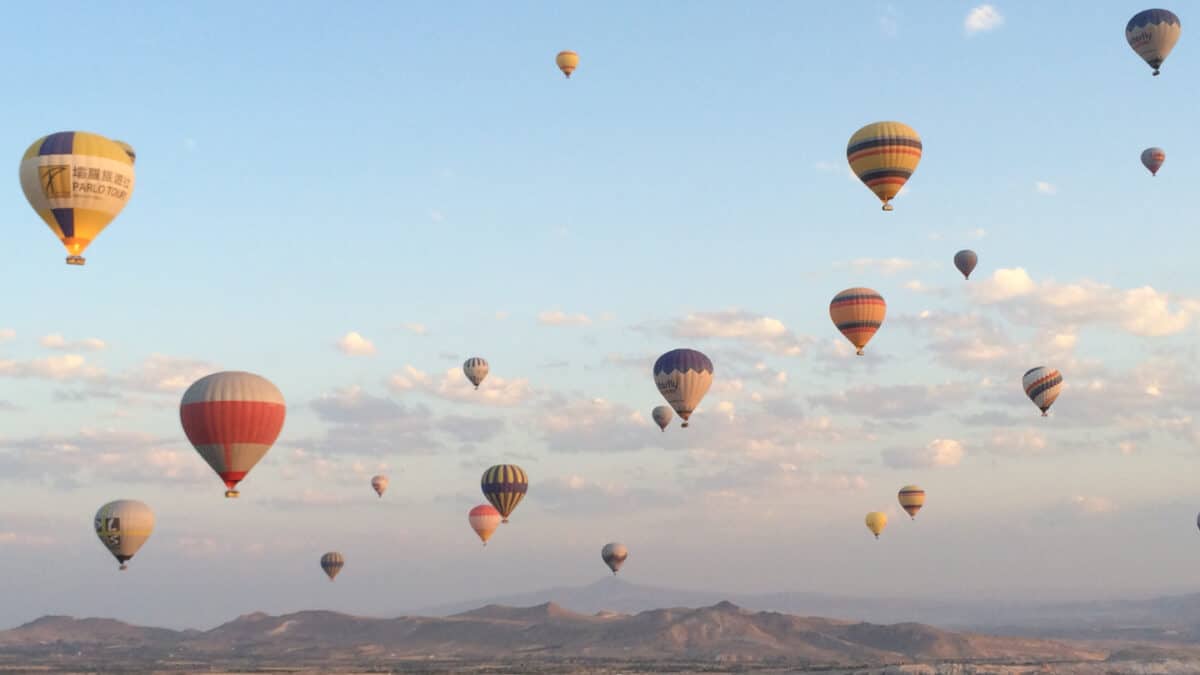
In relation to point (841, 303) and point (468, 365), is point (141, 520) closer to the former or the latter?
point (468, 365)

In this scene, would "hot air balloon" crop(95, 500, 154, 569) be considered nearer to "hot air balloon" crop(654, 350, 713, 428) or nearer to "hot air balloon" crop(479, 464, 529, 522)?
"hot air balloon" crop(479, 464, 529, 522)

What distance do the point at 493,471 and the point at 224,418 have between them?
49.9 meters

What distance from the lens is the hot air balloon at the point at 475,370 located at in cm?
13962

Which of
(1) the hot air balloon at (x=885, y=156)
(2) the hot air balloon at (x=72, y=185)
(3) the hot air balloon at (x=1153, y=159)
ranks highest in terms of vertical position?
(3) the hot air balloon at (x=1153, y=159)

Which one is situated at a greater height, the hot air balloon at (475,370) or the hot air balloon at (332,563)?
the hot air balloon at (475,370)

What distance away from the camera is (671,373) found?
101 metres

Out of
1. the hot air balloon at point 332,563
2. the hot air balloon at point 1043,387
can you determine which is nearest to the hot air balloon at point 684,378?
the hot air balloon at point 1043,387

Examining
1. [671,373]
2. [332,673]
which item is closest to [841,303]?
[671,373]

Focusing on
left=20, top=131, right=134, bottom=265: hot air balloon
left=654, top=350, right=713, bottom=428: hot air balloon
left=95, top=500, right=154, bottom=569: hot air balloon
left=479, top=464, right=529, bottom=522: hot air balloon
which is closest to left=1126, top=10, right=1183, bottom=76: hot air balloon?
left=654, top=350, right=713, bottom=428: hot air balloon

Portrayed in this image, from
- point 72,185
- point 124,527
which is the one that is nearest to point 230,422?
point 72,185

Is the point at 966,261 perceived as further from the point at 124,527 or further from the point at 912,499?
the point at 124,527

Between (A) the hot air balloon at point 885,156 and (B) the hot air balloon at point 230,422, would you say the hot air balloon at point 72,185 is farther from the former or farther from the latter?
(A) the hot air balloon at point 885,156

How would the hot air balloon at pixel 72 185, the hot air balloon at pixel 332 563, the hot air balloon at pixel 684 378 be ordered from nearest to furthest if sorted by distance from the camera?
the hot air balloon at pixel 72 185 < the hot air balloon at pixel 684 378 < the hot air balloon at pixel 332 563

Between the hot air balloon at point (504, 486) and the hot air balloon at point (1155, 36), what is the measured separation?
196 feet
